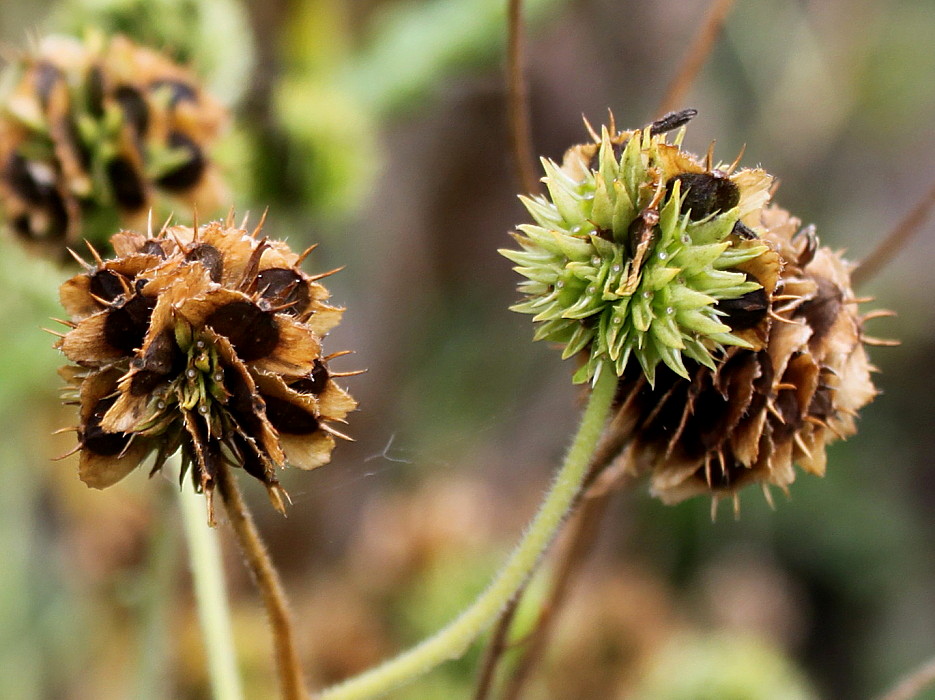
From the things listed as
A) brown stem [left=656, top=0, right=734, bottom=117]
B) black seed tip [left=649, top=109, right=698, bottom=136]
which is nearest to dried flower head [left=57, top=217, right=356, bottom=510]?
black seed tip [left=649, top=109, right=698, bottom=136]

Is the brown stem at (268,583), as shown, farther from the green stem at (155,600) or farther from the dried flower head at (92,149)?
the dried flower head at (92,149)

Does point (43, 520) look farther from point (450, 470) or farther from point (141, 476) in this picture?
point (450, 470)

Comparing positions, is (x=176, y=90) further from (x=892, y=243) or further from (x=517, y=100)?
(x=892, y=243)

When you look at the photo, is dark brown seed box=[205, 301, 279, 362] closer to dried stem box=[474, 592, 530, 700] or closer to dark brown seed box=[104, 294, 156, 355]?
dark brown seed box=[104, 294, 156, 355]

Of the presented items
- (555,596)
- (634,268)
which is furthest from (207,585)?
(634,268)

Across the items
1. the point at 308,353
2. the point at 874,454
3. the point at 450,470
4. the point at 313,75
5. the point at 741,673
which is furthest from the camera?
the point at 874,454

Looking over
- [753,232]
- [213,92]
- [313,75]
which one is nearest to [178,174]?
[213,92]
